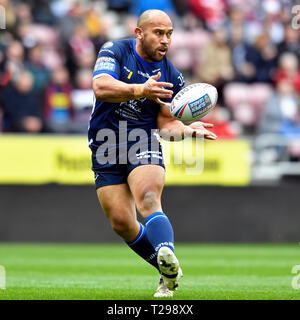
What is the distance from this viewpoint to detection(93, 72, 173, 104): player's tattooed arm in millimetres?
6969

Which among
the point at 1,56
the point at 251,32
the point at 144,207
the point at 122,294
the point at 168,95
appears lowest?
the point at 122,294

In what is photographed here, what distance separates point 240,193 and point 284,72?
350 cm

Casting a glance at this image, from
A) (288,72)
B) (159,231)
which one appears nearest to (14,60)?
(288,72)

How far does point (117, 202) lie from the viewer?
7734mm

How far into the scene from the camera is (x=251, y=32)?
1939cm

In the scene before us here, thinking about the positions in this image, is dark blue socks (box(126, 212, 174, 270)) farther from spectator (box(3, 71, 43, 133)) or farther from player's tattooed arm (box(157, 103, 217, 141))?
spectator (box(3, 71, 43, 133))

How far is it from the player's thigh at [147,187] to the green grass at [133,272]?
861 mm

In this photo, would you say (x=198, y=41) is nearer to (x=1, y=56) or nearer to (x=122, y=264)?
(x=1, y=56)

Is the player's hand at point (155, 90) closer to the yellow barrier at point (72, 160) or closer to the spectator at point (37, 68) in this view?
the yellow barrier at point (72, 160)

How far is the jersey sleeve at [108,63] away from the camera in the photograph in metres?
7.46

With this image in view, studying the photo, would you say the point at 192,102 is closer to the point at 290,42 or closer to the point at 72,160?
the point at 72,160

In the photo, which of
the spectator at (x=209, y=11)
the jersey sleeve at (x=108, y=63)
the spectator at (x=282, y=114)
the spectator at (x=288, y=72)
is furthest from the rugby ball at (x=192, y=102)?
the spectator at (x=209, y=11)

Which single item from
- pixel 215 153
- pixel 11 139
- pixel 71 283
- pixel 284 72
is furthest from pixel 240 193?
pixel 71 283

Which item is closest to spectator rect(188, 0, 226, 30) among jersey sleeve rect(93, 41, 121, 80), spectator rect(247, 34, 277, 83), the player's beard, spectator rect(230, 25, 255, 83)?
spectator rect(230, 25, 255, 83)
